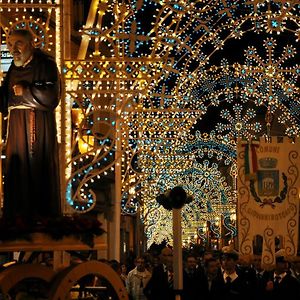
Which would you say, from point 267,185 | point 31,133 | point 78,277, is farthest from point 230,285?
point 78,277

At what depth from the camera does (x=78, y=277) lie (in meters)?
11.4

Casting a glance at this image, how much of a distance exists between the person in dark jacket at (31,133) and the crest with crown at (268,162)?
7153 millimetres

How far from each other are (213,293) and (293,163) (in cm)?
355

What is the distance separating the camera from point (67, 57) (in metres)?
17.1

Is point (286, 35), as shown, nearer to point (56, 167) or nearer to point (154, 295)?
point (154, 295)

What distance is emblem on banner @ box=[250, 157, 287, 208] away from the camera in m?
20.4

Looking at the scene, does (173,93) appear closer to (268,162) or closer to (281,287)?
(268,162)

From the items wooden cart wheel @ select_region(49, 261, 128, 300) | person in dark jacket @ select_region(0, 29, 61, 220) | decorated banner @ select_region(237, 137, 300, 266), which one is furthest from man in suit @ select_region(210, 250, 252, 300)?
wooden cart wheel @ select_region(49, 261, 128, 300)

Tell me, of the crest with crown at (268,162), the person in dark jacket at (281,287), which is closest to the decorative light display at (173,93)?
the crest with crown at (268,162)

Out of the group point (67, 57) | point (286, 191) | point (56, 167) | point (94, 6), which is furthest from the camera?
point (94, 6)

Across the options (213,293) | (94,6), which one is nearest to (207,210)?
(94,6)

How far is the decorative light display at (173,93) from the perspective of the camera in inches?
701

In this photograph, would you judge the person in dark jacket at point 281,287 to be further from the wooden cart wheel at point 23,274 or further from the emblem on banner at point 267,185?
the wooden cart wheel at point 23,274

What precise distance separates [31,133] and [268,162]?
24.8ft
